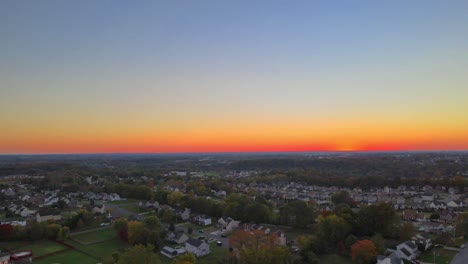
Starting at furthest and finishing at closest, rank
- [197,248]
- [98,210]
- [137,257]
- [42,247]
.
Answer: [98,210] → [42,247] → [197,248] → [137,257]

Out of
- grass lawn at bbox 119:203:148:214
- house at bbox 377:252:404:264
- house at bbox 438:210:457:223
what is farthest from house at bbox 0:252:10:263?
house at bbox 438:210:457:223

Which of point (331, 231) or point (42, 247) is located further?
point (42, 247)

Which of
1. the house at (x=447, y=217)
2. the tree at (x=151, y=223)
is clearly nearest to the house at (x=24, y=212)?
the tree at (x=151, y=223)

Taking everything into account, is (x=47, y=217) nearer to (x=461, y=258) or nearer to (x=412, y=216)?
(x=461, y=258)

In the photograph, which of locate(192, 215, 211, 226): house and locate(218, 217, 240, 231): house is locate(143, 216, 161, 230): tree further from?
locate(218, 217, 240, 231): house

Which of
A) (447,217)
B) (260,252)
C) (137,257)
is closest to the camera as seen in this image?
(137,257)

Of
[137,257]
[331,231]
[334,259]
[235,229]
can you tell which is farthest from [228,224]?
[137,257]

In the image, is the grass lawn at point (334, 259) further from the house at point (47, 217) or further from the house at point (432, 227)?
the house at point (47, 217)
